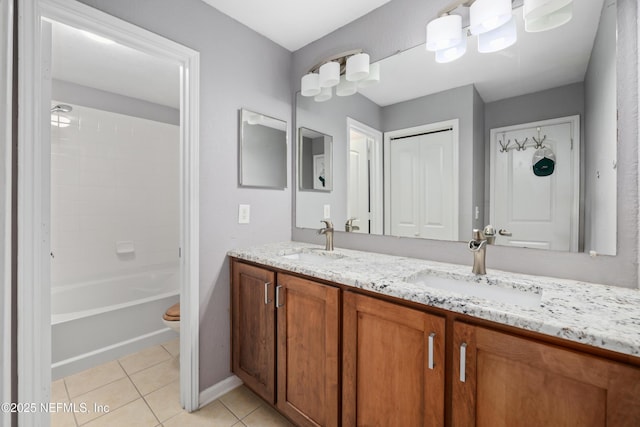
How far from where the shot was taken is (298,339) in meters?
1.33

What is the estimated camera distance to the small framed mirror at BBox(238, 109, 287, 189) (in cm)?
183

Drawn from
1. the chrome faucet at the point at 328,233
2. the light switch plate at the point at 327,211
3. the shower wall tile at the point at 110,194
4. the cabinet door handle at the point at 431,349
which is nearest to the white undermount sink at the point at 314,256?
the chrome faucet at the point at 328,233

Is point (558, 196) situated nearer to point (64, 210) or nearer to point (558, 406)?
point (558, 406)

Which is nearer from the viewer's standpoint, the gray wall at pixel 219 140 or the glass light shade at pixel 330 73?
the gray wall at pixel 219 140

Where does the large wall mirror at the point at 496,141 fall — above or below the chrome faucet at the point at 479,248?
above

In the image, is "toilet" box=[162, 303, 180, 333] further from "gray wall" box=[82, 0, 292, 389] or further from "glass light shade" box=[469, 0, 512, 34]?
"glass light shade" box=[469, 0, 512, 34]

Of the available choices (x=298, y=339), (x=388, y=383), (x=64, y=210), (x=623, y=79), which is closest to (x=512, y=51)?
(x=623, y=79)

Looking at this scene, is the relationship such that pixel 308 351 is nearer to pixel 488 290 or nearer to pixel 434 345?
pixel 434 345

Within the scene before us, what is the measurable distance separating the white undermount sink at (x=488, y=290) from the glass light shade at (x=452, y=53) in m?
1.07

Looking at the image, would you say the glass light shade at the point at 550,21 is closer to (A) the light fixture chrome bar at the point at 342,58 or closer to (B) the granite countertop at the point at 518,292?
(A) the light fixture chrome bar at the point at 342,58

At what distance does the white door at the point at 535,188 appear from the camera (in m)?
1.14

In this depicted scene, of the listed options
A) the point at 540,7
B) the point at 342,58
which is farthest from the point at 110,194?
the point at 540,7

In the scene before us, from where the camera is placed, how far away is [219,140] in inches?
67.6

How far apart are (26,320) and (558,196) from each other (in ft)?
7.28
